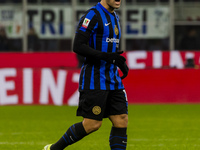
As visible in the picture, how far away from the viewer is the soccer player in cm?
596

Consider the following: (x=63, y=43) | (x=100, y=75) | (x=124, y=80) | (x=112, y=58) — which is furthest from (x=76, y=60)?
(x=112, y=58)

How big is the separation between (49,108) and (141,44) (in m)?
7.43

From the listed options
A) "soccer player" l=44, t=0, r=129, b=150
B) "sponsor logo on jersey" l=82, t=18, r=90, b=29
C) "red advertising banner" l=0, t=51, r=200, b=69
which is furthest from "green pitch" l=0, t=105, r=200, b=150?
"red advertising banner" l=0, t=51, r=200, b=69

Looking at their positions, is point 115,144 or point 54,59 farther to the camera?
point 54,59

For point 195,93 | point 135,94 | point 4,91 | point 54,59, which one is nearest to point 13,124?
point 4,91

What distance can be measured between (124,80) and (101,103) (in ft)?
28.2

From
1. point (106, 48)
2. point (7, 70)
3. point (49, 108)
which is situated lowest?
point (49, 108)

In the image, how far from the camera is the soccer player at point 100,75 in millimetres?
5957

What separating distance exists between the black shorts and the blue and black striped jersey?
0.05 metres

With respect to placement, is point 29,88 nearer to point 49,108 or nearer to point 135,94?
point 49,108

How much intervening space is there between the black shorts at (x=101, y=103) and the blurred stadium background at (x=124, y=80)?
2.16m

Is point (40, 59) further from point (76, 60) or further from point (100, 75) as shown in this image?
point (100, 75)

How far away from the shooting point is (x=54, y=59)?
20.6 meters

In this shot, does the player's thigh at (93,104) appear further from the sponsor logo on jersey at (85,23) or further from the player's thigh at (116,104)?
the sponsor logo on jersey at (85,23)
